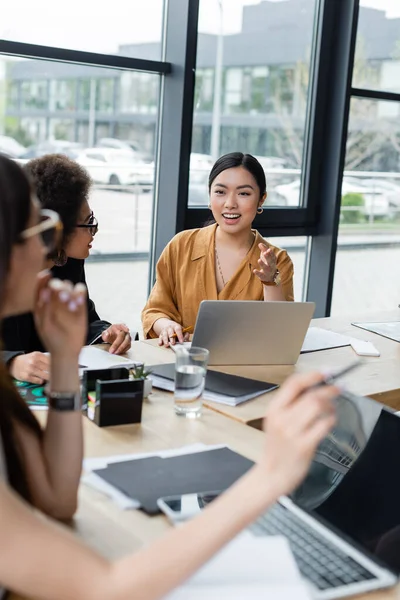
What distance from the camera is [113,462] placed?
1505 millimetres

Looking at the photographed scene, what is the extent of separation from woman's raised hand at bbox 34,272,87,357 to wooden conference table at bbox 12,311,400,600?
0.30m

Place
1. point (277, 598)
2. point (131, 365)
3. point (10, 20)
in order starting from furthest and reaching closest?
point (10, 20) → point (131, 365) → point (277, 598)

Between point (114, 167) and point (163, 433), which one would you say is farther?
point (114, 167)

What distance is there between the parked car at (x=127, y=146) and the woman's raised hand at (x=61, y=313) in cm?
243

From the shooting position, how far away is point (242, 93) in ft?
13.1

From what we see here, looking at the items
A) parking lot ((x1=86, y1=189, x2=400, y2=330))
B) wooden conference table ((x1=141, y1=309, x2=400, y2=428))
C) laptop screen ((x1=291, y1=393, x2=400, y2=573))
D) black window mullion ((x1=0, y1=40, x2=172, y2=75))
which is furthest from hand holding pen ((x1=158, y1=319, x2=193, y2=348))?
black window mullion ((x1=0, y1=40, x2=172, y2=75))

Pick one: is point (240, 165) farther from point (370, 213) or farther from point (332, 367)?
point (370, 213)

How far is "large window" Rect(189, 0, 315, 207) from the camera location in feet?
12.5

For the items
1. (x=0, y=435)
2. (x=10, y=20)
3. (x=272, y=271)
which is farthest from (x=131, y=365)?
(x=10, y=20)

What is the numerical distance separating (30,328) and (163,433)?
893 mm

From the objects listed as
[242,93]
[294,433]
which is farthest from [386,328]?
[294,433]

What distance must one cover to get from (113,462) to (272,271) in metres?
1.37

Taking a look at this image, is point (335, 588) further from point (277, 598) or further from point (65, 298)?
point (65, 298)

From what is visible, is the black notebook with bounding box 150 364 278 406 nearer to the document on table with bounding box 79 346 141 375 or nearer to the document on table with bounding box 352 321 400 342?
the document on table with bounding box 79 346 141 375
